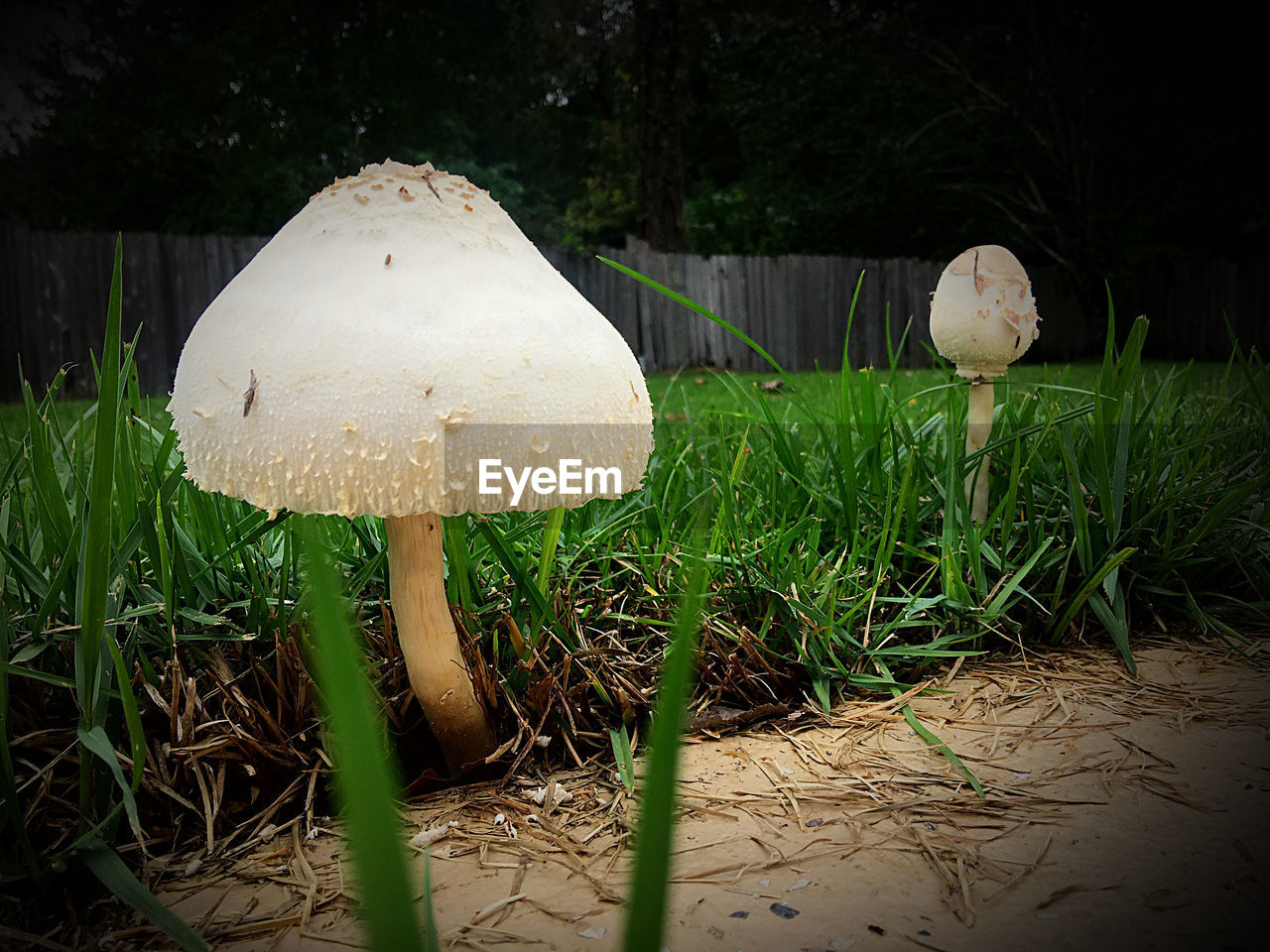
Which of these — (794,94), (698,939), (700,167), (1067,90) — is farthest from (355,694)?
(700,167)

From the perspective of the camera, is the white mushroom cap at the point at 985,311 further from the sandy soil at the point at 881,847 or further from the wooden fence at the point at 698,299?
the wooden fence at the point at 698,299

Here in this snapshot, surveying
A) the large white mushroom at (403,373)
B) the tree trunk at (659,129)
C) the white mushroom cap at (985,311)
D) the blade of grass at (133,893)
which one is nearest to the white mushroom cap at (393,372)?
the large white mushroom at (403,373)

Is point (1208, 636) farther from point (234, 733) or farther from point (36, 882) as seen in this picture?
point (36, 882)

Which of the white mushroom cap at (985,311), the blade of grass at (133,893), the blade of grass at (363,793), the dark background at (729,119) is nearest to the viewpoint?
Result: the blade of grass at (363,793)

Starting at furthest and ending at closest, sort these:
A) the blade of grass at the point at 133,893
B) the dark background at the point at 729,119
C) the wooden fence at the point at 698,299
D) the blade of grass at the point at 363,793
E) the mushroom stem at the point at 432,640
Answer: the dark background at the point at 729,119 → the wooden fence at the point at 698,299 → the mushroom stem at the point at 432,640 → the blade of grass at the point at 133,893 → the blade of grass at the point at 363,793

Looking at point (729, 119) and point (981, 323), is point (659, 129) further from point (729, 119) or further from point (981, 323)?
point (729, 119)

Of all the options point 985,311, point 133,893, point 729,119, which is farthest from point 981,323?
point 729,119
